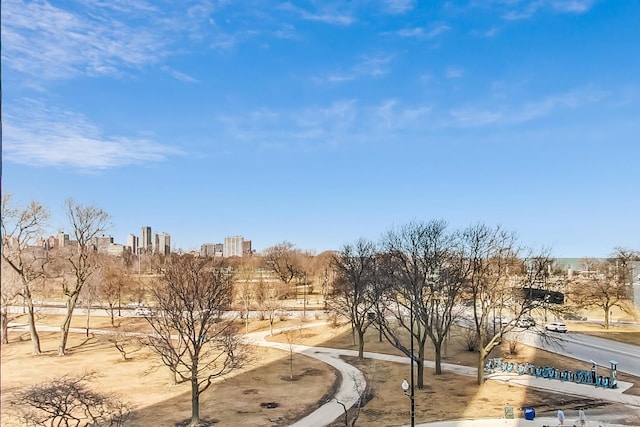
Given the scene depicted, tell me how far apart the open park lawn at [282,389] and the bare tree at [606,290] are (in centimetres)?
1606

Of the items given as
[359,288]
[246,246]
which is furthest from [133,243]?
[246,246]

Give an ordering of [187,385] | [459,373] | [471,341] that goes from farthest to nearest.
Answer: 1. [471,341]
2. [459,373]
3. [187,385]

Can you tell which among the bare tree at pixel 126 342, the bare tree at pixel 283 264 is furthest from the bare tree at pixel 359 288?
the bare tree at pixel 283 264

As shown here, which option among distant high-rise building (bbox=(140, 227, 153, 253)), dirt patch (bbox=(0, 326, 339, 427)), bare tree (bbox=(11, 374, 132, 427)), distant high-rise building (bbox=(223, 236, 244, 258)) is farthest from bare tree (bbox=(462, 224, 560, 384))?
distant high-rise building (bbox=(223, 236, 244, 258))

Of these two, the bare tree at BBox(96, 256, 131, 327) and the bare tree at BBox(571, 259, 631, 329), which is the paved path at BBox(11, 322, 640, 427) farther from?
the bare tree at BBox(571, 259, 631, 329)

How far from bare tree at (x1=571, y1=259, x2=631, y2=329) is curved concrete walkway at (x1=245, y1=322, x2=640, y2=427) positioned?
2378 centimetres

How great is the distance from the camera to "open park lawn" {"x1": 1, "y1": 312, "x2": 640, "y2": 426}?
68.8 ft

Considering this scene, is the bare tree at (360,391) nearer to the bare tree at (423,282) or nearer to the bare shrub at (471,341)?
the bare tree at (423,282)

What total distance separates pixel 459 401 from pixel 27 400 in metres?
17.9

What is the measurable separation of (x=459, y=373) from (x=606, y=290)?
2684cm

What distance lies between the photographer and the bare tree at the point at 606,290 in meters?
47.2

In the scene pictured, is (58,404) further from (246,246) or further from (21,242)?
(246,246)

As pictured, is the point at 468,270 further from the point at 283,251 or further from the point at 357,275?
the point at 283,251

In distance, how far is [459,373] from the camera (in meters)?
28.9
